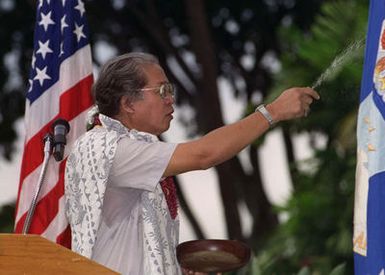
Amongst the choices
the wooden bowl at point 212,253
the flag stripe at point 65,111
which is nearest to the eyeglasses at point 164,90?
the wooden bowl at point 212,253

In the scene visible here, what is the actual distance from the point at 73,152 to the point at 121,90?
0.29 metres

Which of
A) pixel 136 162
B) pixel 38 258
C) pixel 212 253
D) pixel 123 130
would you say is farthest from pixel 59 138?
pixel 38 258

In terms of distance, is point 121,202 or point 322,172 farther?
point 322,172

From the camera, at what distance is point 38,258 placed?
3266mm

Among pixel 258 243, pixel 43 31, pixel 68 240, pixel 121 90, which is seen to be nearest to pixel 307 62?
pixel 258 243

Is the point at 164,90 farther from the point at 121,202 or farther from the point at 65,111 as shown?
the point at 65,111

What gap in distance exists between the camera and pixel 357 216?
384 cm

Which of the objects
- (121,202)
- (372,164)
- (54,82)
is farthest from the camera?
(54,82)

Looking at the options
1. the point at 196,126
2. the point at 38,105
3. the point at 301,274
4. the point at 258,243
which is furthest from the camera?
the point at 196,126

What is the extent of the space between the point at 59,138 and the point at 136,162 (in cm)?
34

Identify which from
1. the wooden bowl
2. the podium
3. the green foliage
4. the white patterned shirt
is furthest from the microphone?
the green foliage

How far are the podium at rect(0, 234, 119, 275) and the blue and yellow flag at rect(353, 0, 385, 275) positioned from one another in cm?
98

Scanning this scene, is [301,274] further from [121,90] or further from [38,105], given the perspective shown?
[121,90]

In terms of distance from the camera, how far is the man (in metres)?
3.94
